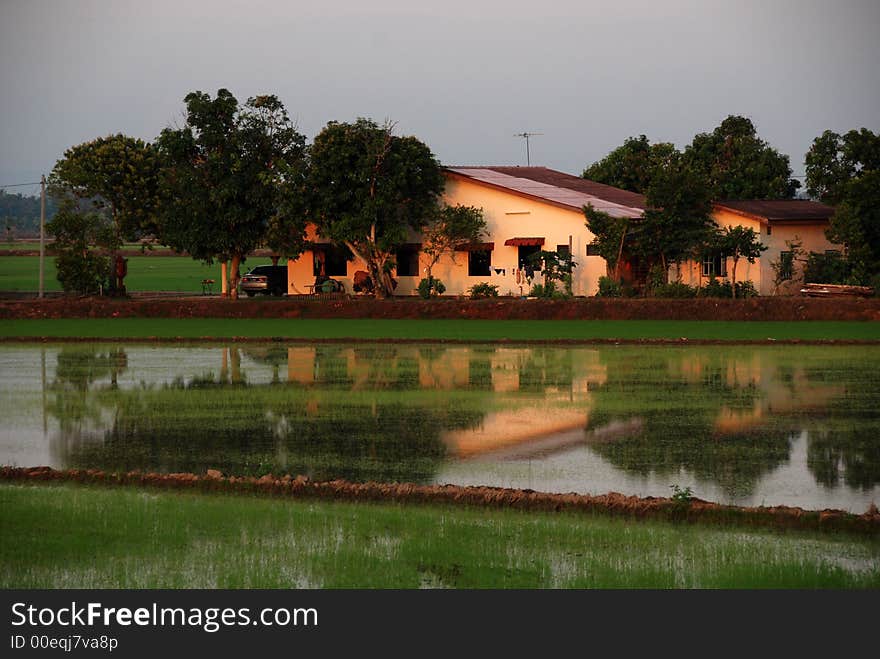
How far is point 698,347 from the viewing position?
102 feet

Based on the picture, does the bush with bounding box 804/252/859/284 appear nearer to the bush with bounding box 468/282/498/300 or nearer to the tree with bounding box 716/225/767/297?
the tree with bounding box 716/225/767/297

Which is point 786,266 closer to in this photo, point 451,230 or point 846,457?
point 451,230

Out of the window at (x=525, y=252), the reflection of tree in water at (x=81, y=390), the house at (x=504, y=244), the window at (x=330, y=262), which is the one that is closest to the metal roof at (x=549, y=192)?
the house at (x=504, y=244)

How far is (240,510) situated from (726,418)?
8839 mm

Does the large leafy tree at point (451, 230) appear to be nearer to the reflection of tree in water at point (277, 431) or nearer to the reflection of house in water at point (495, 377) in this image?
the reflection of house in water at point (495, 377)

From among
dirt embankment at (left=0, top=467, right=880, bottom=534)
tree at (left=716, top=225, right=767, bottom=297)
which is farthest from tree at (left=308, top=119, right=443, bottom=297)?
dirt embankment at (left=0, top=467, right=880, bottom=534)

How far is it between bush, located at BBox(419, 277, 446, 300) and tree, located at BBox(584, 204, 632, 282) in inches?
229

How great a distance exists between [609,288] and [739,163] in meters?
20.6

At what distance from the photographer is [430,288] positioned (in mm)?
47000

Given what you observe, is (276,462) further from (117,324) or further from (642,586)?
(117,324)

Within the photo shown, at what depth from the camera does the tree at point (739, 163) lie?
58.9 meters

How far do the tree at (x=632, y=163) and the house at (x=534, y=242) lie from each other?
8.63m
